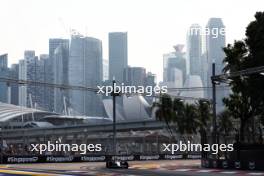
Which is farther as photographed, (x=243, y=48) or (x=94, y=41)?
(x=94, y=41)

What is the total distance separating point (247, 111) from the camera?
55.6m

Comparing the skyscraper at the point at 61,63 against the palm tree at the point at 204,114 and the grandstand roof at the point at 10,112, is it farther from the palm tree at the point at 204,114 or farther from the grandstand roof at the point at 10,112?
the palm tree at the point at 204,114

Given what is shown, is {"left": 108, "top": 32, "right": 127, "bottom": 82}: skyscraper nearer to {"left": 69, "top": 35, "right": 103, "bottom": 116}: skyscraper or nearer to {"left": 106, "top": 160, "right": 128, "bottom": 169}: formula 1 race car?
{"left": 69, "top": 35, "right": 103, "bottom": 116}: skyscraper

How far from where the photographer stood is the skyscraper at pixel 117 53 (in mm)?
143125

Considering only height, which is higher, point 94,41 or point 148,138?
point 94,41

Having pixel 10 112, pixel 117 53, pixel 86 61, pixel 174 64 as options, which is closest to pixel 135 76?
pixel 174 64

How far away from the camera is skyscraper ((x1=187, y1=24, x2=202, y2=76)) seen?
13362cm

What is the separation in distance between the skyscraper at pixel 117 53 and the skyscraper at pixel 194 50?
17747 mm

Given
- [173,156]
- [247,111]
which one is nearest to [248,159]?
[247,111]

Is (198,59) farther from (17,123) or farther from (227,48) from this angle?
(227,48)

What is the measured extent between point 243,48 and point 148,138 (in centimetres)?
9693

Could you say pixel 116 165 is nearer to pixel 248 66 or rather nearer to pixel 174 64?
pixel 248 66

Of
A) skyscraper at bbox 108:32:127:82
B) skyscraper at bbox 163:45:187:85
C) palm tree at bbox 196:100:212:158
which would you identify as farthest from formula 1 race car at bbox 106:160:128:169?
skyscraper at bbox 108:32:127:82

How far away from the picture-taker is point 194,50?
447 ft
